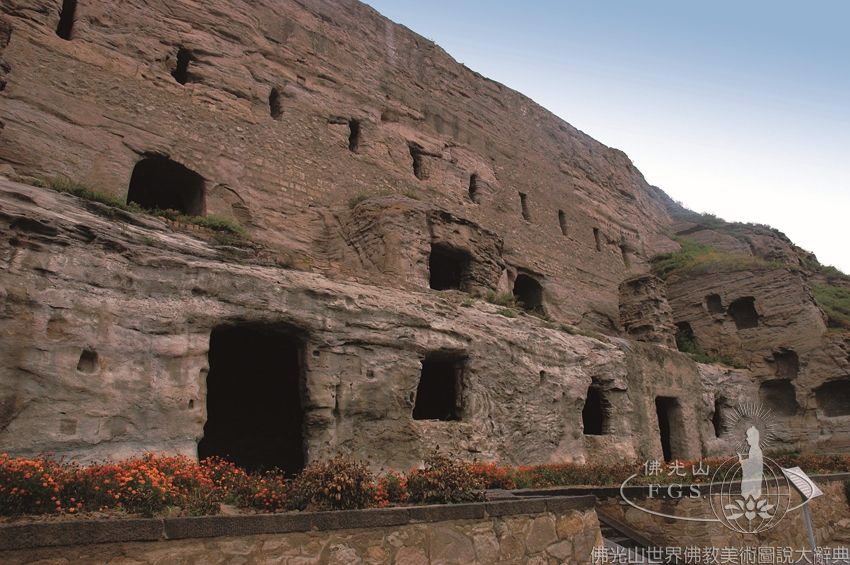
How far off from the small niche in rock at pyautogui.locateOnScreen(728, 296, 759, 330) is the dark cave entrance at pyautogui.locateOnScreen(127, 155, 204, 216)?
22.8 metres

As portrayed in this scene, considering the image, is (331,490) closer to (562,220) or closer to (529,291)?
(529,291)

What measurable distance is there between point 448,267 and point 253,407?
7379 millimetres

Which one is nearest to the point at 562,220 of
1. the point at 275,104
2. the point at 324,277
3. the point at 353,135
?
the point at 353,135

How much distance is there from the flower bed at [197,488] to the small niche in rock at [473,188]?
17.0 meters

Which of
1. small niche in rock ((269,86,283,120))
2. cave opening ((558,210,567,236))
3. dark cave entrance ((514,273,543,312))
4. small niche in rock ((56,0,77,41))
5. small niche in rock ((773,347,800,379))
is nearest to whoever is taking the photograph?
small niche in rock ((56,0,77,41))

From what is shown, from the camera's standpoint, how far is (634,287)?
22391mm

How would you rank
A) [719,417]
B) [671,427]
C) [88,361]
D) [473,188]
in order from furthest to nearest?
[473,188] → [719,417] → [671,427] → [88,361]

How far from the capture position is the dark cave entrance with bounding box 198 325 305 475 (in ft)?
41.2

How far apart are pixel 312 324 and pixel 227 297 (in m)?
1.36

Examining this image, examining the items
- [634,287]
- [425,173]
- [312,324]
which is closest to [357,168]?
[425,173]

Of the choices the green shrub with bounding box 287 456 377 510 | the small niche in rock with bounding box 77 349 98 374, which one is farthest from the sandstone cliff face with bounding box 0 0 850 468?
the green shrub with bounding box 287 456 377 510

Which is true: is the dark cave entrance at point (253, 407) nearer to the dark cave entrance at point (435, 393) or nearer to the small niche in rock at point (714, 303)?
the dark cave entrance at point (435, 393)

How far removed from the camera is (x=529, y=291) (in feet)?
80.0

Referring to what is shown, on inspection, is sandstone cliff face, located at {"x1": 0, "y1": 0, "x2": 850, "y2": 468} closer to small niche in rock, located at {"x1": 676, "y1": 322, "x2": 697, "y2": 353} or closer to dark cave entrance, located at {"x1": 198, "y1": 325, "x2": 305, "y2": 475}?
dark cave entrance, located at {"x1": 198, "y1": 325, "x2": 305, "y2": 475}
